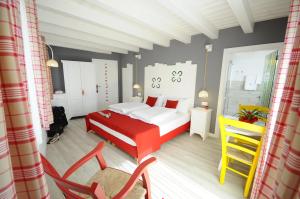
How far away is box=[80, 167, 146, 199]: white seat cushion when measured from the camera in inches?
43.7

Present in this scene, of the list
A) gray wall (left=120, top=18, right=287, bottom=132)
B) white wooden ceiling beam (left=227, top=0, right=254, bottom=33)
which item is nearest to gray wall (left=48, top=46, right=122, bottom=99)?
gray wall (left=120, top=18, right=287, bottom=132)

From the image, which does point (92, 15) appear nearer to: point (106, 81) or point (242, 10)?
point (242, 10)

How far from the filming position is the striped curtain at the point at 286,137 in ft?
1.60

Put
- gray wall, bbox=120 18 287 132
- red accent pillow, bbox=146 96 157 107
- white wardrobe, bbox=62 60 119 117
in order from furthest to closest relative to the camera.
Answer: white wardrobe, bbox=62 60 119 117 < red accent pillow, bbox=146 96 157 107 < gray wall, bbox=120 18 287 132

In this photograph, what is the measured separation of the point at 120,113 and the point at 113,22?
194cm

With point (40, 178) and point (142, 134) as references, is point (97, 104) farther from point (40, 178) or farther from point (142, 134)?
point (40, 178)

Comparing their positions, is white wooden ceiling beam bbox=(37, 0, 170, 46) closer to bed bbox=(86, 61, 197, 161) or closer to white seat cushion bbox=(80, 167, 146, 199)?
bed bbox=(86, 61, 197, 161)

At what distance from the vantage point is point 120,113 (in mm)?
3197

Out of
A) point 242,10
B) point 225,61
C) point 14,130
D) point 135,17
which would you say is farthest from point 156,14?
point 14,130

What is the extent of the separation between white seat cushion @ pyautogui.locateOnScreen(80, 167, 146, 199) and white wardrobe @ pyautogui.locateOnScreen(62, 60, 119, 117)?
3.82 meters

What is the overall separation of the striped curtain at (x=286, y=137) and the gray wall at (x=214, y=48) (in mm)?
1778

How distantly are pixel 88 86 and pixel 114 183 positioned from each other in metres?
4.21

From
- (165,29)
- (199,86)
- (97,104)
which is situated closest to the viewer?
(165,29)

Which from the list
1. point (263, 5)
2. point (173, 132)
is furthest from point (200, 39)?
point (173, 132)
